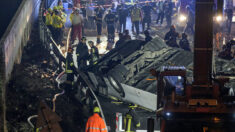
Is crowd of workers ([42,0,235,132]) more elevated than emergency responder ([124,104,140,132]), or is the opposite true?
crowd of workers ([42,0,235,132])

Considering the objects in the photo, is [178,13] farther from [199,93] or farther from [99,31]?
[199,93]

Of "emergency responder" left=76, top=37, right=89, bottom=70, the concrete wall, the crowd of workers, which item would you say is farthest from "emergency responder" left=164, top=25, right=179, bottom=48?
the concrete wall

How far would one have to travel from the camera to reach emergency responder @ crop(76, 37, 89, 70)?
20.5m

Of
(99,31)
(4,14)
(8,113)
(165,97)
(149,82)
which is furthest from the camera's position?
(99,31)

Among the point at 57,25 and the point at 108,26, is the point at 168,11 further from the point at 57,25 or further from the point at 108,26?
the point at 57,25

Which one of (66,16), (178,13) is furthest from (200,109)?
(178,13)

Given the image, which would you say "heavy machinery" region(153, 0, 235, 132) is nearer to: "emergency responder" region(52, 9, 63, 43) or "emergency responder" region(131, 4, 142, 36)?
"emergency responder" region(52, 9, 63, 43)

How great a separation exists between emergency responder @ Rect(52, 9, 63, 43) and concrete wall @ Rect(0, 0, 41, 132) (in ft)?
3.60

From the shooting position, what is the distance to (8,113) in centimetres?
1664

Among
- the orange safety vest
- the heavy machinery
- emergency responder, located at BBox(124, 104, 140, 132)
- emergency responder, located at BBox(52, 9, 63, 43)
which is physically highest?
emergency responder, located at BBox(52, 9, 63, 43)

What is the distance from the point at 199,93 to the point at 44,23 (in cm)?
1327

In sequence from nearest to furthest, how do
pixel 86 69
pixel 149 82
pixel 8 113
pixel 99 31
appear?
1. pixel 8 113
2. pixel 149 82
3. pixel 86 69
4. pixel 99 31

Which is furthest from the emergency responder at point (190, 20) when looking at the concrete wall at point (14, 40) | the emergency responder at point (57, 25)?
the concrete wall at point (14, 40)

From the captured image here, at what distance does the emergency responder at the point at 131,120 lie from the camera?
14680 mm
